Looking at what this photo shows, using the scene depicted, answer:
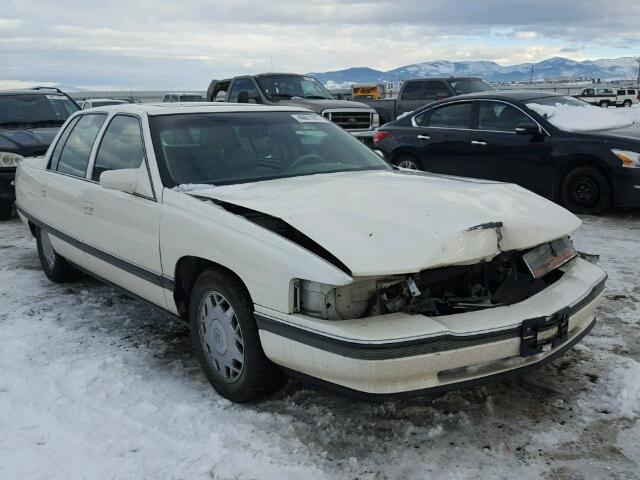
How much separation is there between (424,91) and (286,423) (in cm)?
1405

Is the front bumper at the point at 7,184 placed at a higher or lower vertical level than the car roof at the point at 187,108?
lower

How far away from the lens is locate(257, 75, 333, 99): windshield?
13242 millimetres

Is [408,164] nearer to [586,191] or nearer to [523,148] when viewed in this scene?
[523,148]

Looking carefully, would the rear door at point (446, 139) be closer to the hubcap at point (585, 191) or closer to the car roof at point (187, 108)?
the hubcap at point (585, 191)

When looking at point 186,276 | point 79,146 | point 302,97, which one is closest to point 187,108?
point 79,146

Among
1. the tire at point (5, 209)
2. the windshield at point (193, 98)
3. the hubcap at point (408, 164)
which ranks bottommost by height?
the tire at point (5, 209)

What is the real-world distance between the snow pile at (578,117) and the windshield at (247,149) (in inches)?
167

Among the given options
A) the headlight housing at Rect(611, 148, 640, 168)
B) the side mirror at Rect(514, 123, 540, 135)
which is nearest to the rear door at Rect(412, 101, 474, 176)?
the side mirror at Rect(514, 123, 540, 135)

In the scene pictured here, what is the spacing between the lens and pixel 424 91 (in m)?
16.1

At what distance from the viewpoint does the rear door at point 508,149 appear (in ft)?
26.0

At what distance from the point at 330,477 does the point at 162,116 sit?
8.35 feet

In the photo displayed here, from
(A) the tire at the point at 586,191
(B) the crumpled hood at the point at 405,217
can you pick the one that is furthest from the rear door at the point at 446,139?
(B) the crumpled hood at the point at 405,217

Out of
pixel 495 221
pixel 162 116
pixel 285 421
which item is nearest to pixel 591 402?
pixel 495 221

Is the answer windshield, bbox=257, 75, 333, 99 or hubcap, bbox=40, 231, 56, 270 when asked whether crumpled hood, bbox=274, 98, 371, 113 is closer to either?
windshield, bbox=257, 75, 333, 99
